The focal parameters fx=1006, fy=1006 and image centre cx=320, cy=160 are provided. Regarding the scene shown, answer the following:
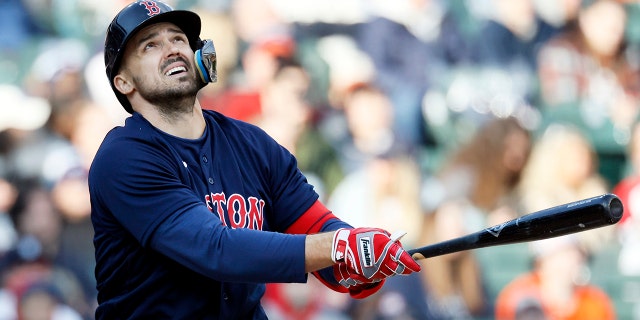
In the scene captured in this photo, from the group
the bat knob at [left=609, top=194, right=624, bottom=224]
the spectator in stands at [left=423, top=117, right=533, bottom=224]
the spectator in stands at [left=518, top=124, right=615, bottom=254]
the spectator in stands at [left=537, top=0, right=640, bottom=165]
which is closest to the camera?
the bat knob at [left=609, top=194, right=624, bottom=224]

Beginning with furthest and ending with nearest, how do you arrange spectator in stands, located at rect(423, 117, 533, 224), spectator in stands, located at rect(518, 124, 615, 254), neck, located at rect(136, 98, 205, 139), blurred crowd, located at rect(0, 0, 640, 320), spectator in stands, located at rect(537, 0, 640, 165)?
1. spectator in stands, located at rect(537, 0, 640, 165)
2. spectator in stands, located at rect(518, 124, 615, 254)
3. spectator in stands, located at rect(423, 117, 533, 224)
4. blurred crowd, located at rect(0, 0, 640, 320)
5. neck, located at rect(136, 98, 205, 139)

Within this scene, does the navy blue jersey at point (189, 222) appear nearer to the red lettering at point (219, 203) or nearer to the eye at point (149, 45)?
the red lettering at point (219, 203)

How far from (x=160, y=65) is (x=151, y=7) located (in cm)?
22

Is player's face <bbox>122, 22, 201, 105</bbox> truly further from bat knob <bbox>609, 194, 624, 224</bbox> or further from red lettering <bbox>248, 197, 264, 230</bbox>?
bat knob <bbox>609, 194, 624, 224</bbox>

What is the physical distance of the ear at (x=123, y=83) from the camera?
3.64 metres

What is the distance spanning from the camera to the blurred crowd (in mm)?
6820

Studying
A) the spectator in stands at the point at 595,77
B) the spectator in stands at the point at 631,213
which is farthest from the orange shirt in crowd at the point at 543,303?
the spectator in stands at the point at 595,77

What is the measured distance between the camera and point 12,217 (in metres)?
6.66

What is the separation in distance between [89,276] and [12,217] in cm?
65

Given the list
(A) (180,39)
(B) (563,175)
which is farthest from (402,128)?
(A) (180,39)

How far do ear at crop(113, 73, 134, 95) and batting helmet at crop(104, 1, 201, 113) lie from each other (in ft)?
0.06

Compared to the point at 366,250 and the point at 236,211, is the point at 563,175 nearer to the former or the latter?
the point at 236,211

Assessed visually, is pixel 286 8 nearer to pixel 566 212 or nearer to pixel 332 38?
pixel 332 38

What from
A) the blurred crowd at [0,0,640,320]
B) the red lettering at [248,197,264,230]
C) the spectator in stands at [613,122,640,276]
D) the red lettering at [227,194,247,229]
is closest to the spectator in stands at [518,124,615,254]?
the blurred crowd at [0,0,640,320]
